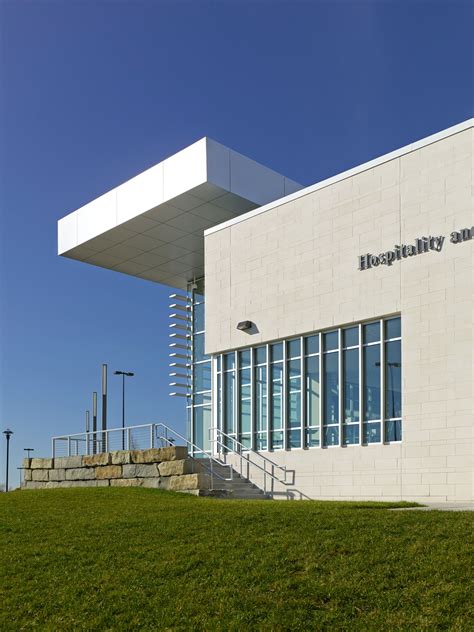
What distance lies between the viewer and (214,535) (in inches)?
499

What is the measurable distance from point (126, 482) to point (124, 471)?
387 mm

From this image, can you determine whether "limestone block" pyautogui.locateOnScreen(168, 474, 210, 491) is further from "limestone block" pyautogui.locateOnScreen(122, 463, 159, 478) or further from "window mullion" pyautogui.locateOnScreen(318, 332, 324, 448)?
"window mullion" pyautogui.locateOnScreen(318, 332, 324, 448)

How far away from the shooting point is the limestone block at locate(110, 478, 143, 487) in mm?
24183

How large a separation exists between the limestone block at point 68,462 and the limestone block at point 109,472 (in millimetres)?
1381

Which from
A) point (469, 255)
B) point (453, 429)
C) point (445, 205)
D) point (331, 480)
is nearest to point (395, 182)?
point (445, 205)

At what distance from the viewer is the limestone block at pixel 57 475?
2806 centimetres

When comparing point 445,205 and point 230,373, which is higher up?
point 445,205

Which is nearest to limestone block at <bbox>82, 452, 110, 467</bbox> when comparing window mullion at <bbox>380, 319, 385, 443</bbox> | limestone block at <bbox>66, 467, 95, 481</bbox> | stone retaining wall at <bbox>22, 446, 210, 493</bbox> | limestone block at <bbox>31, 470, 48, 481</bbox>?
stone retaining wall at <bbox>22, 446, 210, 493</bbox>

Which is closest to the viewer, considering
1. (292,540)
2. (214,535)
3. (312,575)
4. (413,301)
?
(312,575)

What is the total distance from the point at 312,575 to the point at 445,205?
12903 millimetres

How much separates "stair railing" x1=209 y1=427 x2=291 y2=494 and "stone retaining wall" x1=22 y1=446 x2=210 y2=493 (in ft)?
9.40

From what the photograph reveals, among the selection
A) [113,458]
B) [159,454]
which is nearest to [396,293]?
[159,454]

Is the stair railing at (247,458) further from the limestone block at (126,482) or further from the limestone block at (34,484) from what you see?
the limestone block at (34,484)

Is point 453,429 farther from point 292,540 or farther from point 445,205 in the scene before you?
point 292,540
